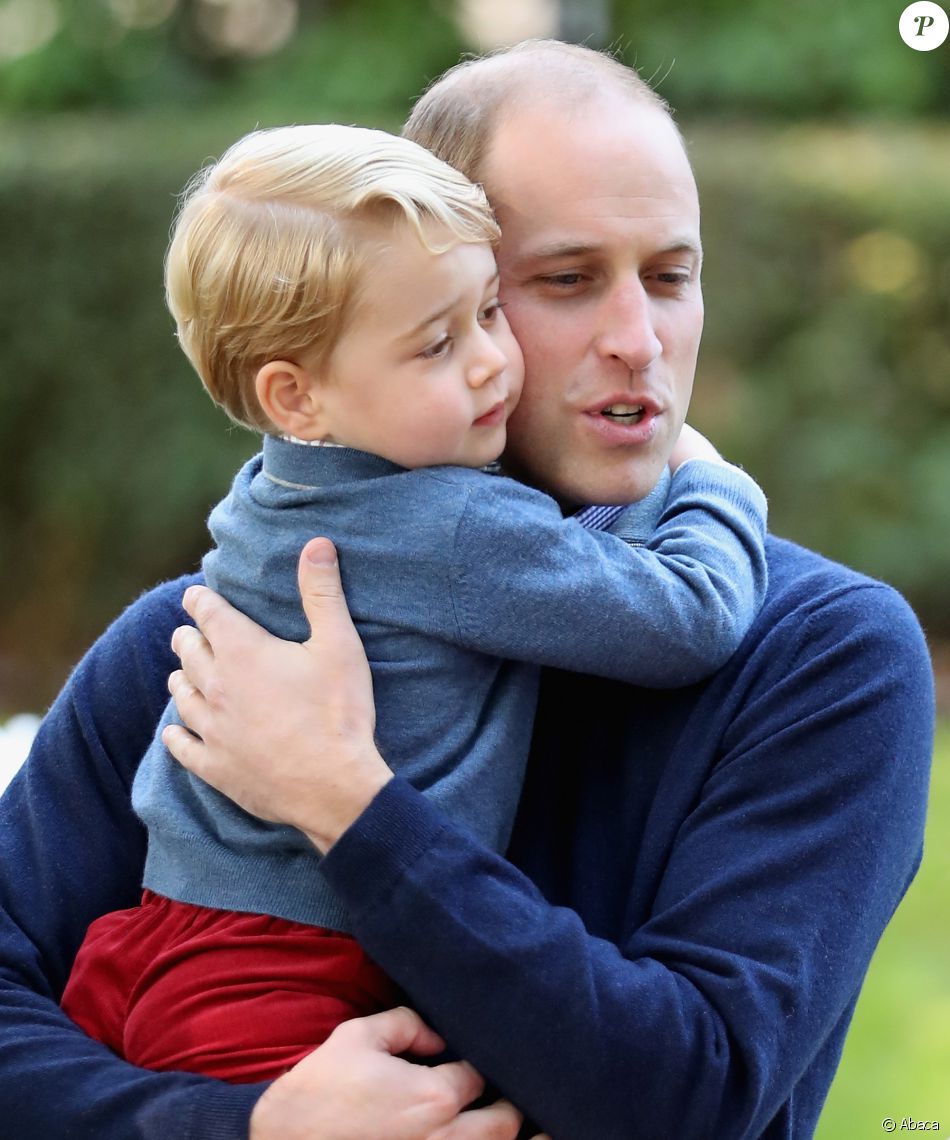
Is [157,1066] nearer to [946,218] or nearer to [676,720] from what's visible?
[676,720]

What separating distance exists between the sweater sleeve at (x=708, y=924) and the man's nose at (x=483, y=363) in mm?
503

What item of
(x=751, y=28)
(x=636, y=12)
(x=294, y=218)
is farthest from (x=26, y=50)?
(x=294, y=218)

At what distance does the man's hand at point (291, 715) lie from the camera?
1.82 m

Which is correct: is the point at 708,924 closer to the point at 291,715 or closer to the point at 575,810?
the point at 575,810

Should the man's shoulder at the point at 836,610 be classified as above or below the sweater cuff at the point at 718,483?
below

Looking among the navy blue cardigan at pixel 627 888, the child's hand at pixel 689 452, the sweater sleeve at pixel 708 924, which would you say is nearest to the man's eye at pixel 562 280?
the child's hand at pixel 689 452

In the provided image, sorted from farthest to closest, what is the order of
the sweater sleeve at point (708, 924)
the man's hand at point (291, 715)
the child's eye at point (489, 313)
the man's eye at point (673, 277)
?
the man's eye at point (673, 277)
the child's eye at point (489, 313)
the man's hand at point (291, 715)
the sweater sleeve at point (708, 924)

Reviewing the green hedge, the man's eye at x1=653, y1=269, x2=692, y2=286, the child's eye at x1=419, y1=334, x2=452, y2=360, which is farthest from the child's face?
the green hedge

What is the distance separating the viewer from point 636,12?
1158 centimetres

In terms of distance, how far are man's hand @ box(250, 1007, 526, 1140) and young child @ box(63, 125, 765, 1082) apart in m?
0.07

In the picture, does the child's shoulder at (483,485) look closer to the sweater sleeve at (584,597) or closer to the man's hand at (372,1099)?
the sweater sleeve at (584,597)

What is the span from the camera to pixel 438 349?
2.00m

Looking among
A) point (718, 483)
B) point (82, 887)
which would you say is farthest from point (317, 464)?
point (82, 887)

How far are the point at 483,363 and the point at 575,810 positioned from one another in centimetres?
57
